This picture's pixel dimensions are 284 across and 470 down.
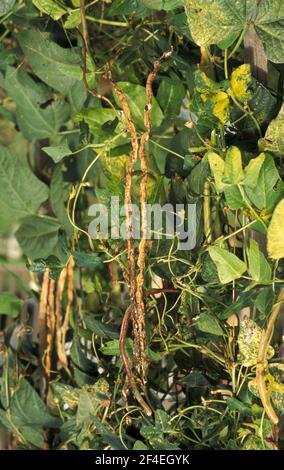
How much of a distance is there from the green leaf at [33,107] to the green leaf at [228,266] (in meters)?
0.44

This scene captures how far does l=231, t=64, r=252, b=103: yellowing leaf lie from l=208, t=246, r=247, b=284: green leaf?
6.8 inches

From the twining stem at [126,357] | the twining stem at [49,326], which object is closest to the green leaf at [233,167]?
the twining stem at [126,357]

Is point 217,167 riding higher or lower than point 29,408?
higher

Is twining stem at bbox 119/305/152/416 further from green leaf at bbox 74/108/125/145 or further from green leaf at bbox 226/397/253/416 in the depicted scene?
green leaf at bbox 74/108/125/145

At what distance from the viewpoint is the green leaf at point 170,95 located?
92 cm

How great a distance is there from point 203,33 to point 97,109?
197 mm

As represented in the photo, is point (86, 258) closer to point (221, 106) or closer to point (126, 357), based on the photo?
point (126, 357)

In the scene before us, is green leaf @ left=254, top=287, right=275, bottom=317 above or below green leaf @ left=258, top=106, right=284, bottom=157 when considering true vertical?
below

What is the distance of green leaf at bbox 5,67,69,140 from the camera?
1074 millimetres

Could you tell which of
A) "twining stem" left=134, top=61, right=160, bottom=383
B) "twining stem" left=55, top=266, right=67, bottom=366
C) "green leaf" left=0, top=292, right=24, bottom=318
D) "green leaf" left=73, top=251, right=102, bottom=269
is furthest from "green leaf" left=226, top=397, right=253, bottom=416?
"green leaf" left=0, top=292, right=24, bottom=318

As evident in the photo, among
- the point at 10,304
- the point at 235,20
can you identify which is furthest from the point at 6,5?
the point at 10,304

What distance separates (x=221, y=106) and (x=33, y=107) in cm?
41

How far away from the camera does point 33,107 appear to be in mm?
→ 1097

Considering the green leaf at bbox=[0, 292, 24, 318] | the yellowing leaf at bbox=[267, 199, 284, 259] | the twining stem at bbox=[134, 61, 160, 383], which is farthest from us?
the green leaf at bbox=[0, 292, 24, 318]
